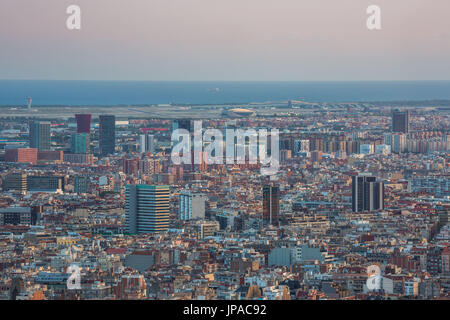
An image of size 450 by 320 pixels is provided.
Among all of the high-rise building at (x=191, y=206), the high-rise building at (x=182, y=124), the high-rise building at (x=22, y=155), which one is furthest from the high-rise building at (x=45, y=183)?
the high-rise building at (x=182, y=124)

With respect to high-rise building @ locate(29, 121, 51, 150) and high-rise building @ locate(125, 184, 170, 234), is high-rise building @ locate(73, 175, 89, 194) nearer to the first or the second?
high-rise building @ locate(125, 184, 170, 234)

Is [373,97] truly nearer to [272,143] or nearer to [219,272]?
[272,143]

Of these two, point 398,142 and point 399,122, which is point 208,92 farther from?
point 398,142

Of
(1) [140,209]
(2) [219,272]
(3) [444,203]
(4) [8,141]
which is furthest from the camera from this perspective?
(4) [8,141]

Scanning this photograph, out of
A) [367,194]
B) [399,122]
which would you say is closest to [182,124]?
[399,122]

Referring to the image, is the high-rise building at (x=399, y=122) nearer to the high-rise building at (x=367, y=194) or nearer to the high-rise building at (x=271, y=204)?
the high-rise building at (x=367, y=194)
